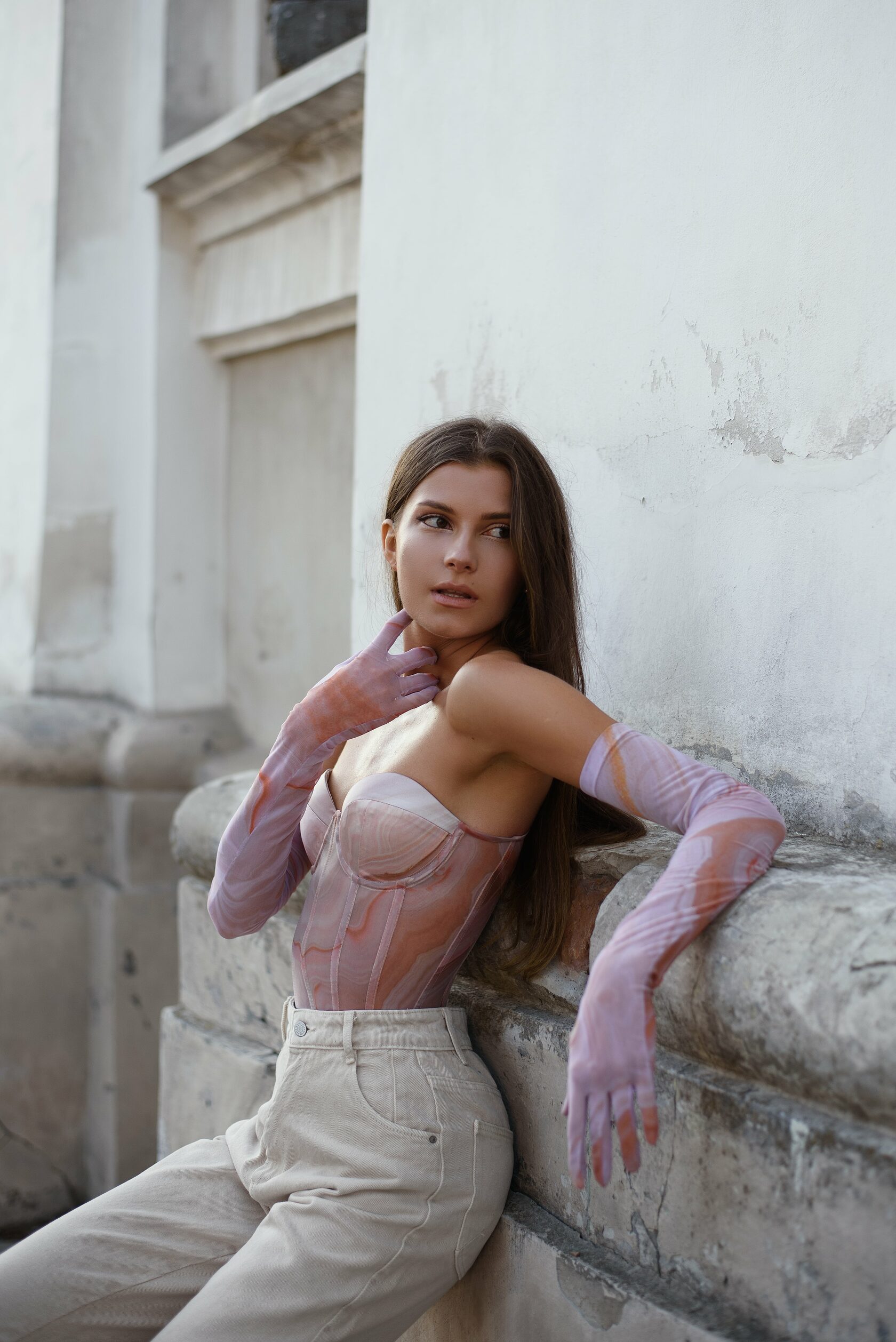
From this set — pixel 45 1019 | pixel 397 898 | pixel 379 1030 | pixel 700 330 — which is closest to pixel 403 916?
pixel 397 898

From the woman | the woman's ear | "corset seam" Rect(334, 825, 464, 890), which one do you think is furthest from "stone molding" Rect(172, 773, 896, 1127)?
the woman's ear

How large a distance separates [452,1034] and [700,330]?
1.05 meters

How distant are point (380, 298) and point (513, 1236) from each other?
69.1 inches

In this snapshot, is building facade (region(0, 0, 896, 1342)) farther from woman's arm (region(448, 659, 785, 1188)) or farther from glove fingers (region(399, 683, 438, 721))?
glove fingers (region(399, 683, 438, 721))

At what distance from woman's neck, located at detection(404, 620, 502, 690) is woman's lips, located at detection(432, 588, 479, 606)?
0.25ft

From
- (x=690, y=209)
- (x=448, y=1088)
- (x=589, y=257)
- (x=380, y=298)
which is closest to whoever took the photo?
(x=448, y=1088)

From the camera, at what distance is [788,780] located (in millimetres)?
1675

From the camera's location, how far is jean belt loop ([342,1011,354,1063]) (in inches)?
64.2

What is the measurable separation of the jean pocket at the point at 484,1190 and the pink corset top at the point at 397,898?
0.20 meters

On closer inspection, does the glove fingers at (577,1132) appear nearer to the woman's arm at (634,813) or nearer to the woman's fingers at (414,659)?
the woman's arm at (634,813)

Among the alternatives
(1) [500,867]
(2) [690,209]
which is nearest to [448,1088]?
(1) [500,867]

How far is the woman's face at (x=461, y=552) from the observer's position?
66.7 inches

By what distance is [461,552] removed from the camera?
1.68m

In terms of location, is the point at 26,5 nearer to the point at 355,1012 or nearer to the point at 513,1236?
the point at 355,1012
